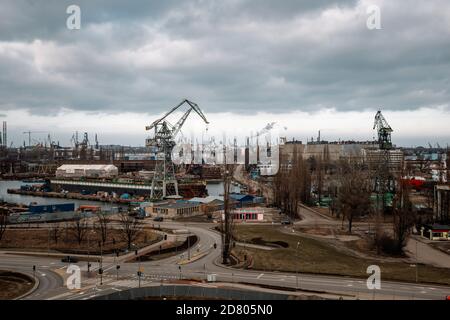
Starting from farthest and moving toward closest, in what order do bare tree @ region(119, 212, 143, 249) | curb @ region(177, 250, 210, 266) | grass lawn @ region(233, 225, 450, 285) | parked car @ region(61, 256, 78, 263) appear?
1. bare tree @ region(119, 212, 143, 249)
2. parked car @ region(61, 256, 78, 263)
3. curb @ region(177, 250, 210, 266)
4. grass lawn @ region(233, 225, 450, 285)

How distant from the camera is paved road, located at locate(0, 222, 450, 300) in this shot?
51.1 feet

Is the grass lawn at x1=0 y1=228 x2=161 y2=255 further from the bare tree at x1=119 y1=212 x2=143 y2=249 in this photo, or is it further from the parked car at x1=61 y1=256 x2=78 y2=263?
the parked car at x1=61 y1=256 x2=78 y2=263

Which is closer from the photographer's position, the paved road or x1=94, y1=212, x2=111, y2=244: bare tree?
the paved road

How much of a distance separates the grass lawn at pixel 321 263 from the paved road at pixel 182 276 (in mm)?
1056

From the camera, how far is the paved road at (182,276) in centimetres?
1556

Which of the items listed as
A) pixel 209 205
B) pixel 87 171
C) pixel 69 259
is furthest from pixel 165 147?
pixel 87 171

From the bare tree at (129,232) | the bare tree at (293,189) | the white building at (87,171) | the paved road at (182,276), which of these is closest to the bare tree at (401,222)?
the paved road at (182,276)

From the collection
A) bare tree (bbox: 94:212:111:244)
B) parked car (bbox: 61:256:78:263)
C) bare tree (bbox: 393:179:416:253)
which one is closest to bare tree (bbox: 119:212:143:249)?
bare tree (bbox: 94:212:111:244)

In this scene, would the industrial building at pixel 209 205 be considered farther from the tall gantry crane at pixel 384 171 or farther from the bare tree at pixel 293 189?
the tall gantry crane at pixel 384 171

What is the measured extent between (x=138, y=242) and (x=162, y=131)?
2289cm

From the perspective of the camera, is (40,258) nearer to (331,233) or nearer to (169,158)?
(331,233)

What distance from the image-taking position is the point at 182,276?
18172 mm

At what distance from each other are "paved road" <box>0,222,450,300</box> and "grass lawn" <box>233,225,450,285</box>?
41.6 inches

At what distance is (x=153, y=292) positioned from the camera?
14445 mm
